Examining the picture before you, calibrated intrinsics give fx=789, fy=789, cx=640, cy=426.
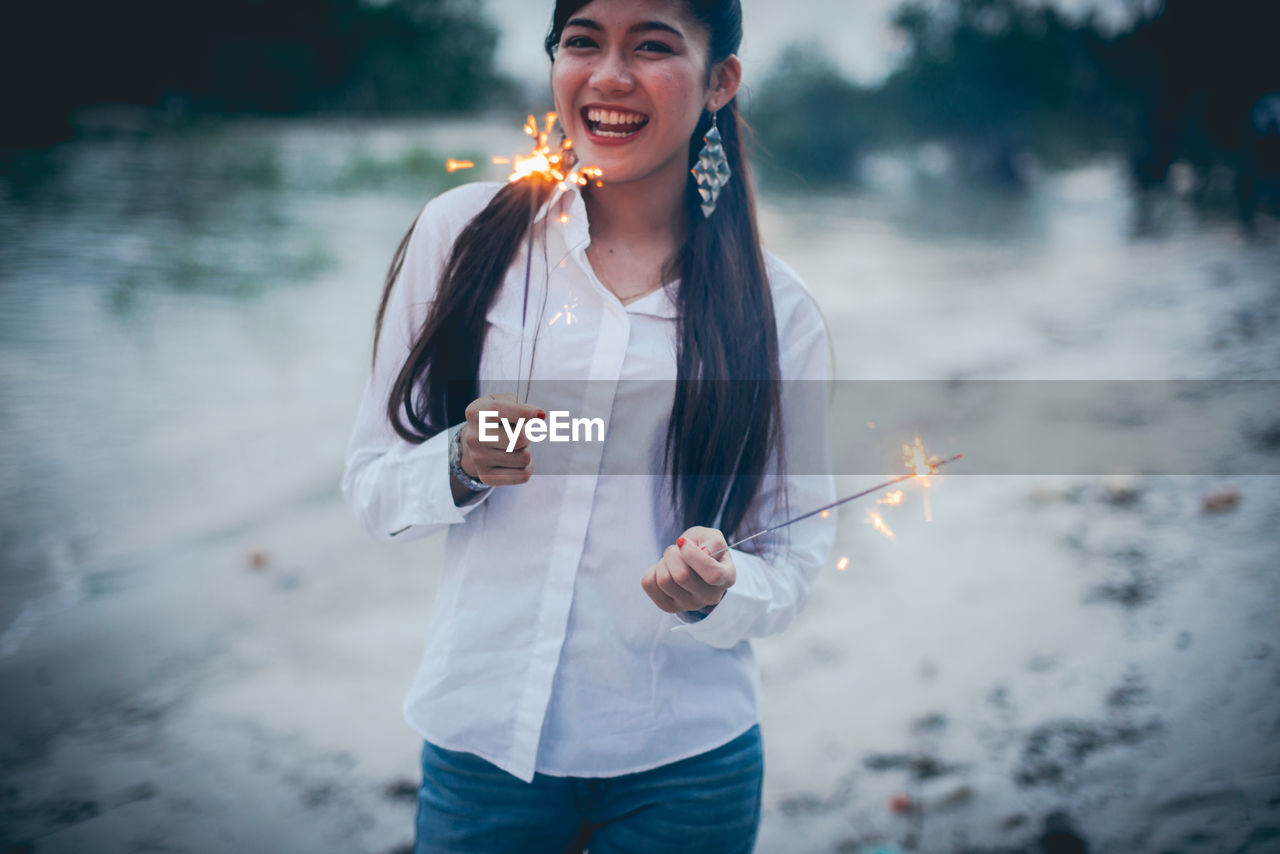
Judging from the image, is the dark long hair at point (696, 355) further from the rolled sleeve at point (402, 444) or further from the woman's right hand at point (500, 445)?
the woman's right hand at point (500, 445)

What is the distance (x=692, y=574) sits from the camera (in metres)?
1.31

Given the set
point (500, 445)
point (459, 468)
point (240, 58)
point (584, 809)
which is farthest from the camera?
point (240, 58)

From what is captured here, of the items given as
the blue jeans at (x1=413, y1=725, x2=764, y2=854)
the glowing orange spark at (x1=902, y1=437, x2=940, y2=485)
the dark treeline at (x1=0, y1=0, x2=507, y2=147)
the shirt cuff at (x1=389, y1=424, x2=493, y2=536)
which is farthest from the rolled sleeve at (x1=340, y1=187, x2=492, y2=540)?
the dark treeline at (x1=0, y1=0, x2=507, y2=147)

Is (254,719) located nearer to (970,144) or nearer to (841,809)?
(841,809)

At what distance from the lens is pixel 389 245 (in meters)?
15.4

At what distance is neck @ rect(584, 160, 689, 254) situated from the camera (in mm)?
1670

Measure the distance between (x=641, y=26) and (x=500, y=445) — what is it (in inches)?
32.7

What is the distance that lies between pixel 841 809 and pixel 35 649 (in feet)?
13.2

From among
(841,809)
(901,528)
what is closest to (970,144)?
(901,528)

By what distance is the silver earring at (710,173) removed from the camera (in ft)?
5.50

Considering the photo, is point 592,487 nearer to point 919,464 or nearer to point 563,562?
point 563,562

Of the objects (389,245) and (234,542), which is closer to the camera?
(234,542)

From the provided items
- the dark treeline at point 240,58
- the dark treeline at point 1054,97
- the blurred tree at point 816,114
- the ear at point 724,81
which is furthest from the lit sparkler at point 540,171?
the blurred tree at point 816,114

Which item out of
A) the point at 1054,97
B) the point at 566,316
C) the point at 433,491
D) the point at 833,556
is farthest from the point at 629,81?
the point at 1054,97
